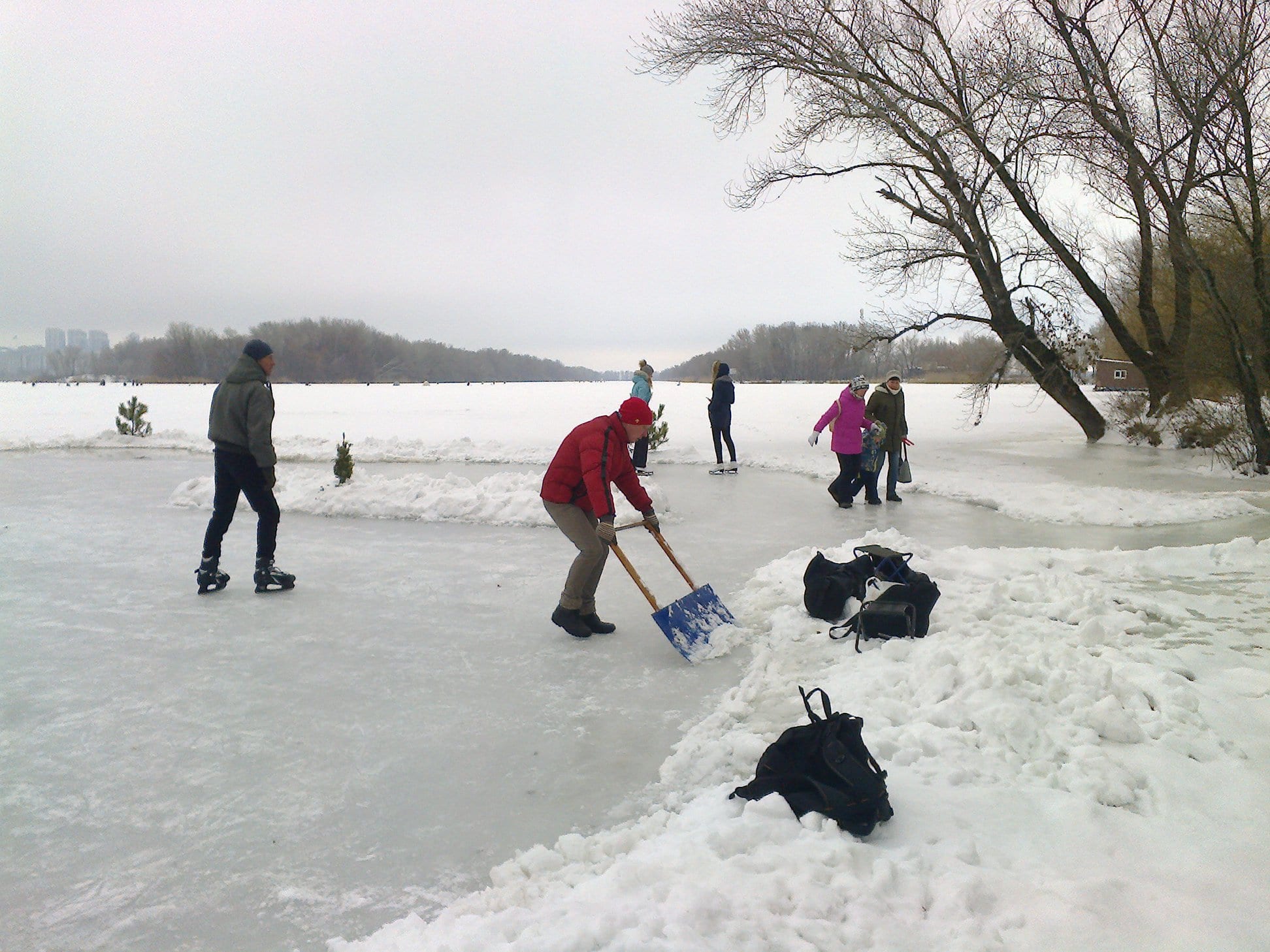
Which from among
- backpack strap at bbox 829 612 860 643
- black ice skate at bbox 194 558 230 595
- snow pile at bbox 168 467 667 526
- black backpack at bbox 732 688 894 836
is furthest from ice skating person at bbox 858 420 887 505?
black backpack at bbox 732 688 894 836

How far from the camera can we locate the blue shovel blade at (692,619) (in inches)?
185

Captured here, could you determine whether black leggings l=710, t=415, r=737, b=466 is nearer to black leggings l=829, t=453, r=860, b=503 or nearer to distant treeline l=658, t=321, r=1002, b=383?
black leggings l=829, t=453, r=860, b=503

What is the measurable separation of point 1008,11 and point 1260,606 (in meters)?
15.0

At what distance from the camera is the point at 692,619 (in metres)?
4.92

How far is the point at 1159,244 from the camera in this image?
1717 cm

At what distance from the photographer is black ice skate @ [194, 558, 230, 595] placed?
621cm

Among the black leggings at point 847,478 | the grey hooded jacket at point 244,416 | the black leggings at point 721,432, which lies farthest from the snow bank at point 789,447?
the grey hooded jacket at point 244,416

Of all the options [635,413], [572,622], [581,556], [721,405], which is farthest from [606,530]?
[721,405]

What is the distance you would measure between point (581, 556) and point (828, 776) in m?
2.64

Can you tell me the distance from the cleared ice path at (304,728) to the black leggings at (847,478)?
2133mm

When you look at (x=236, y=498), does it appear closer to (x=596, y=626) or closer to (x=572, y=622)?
(x=572, y=622)

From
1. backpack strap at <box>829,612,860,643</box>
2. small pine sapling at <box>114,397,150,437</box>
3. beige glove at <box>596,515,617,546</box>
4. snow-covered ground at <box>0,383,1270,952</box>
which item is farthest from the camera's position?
small pine sapling at <box>114,397,150,437</box>

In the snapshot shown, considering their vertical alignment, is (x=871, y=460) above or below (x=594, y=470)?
below

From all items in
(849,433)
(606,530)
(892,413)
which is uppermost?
(892,413)
